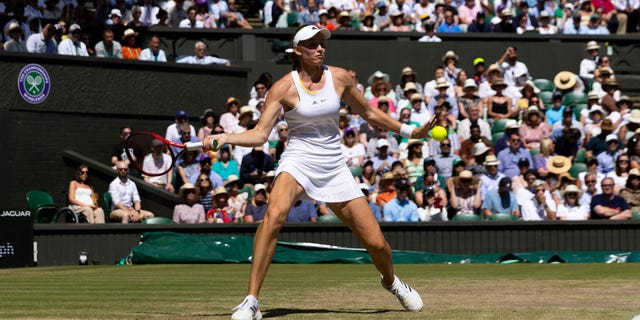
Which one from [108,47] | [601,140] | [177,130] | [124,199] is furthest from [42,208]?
[601,140]

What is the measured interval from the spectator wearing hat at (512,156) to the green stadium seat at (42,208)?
23.8 ft

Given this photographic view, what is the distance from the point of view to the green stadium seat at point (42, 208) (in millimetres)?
20188

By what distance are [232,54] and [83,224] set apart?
288 inches

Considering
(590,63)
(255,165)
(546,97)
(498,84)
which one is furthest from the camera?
(590,63)

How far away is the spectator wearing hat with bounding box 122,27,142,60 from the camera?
23516 mm

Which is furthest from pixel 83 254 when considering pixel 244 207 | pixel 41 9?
pixel 41 9

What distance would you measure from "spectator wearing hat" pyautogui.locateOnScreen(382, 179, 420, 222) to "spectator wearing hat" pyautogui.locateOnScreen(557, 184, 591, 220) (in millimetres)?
2322

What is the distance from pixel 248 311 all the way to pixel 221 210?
1175 centimetres

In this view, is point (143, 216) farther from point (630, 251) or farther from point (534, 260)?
point (630, 251)

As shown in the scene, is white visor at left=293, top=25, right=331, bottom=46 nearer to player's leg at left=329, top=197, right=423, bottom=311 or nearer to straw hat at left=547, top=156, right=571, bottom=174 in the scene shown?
player's leg at left=329, top=197, right=423, bottom=311

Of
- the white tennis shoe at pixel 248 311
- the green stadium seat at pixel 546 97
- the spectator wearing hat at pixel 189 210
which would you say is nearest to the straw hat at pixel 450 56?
the green stadium seat at pixel 546 97

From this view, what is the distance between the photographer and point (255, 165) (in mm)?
20875

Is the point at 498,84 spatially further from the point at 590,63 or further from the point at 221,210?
the point at 221,210

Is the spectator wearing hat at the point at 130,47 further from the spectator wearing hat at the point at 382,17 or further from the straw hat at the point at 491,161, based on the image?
the straw hat at the point at 491,161
